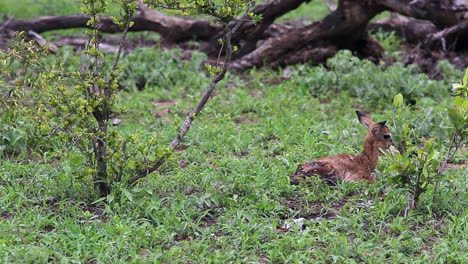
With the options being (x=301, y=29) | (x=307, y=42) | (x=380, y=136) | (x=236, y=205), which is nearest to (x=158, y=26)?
(x=301, y=29)

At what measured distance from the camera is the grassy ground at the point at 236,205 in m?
4.88

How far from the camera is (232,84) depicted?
33.2 feet

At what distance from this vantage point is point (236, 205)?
5.66m

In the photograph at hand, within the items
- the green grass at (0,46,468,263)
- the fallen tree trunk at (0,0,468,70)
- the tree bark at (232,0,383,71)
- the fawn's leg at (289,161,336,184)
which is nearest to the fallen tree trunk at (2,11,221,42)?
the fallen tree trunk at (0,0,468,70)

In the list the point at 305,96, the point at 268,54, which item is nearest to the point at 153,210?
the point at 305,96

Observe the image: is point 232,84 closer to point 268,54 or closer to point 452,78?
point 268,54

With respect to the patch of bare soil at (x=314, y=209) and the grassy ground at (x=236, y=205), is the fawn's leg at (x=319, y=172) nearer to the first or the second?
the grassy ground at (x=236, y=205)

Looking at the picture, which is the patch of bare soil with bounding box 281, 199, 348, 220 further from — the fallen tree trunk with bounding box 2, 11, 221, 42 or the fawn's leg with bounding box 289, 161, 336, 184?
the fallen tree trunk with bounding box 2, 11, 221, 42

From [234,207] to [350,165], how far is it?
1.17 meters

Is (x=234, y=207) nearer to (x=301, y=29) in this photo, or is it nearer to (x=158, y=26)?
(x=301, y=29)

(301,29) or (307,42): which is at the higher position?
(301,29)

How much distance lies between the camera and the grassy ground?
4.88 meters

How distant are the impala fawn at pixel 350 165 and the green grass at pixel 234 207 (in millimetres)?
129

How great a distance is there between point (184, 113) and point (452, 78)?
12.0 ft
